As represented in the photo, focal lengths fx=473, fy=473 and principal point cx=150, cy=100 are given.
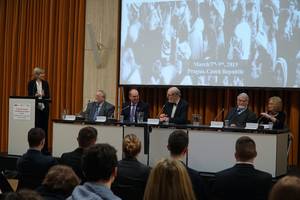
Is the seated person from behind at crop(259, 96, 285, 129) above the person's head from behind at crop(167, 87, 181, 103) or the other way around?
the other way around

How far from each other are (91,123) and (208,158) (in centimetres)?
169

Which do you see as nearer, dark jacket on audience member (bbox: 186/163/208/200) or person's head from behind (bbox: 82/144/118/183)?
A: person's head from behind (bbox: 82/144/118/183)

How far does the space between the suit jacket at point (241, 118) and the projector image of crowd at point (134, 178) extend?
9.23 ft

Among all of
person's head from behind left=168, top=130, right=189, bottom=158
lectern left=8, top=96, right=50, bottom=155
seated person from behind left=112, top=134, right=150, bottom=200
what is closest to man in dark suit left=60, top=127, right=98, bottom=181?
seated person from behind left=112, top=134, right=150, bottom=200

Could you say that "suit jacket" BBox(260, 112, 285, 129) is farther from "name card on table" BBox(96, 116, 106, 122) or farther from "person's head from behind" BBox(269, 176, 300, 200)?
"person's head from behind" BBox(269, 176, 300, 200)

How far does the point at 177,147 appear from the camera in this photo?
10.5 feet

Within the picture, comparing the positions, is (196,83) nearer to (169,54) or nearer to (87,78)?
(169,54)

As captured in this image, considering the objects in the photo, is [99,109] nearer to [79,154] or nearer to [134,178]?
[79,154]

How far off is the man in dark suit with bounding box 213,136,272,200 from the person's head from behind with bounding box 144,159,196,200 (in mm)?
1160

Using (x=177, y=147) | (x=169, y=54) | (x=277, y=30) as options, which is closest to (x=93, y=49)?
(x=169, y=54)

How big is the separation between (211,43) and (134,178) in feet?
14.8

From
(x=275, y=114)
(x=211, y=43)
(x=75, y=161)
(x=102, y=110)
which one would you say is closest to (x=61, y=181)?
(x=75, y=161)

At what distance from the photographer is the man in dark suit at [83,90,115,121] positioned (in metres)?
6.86

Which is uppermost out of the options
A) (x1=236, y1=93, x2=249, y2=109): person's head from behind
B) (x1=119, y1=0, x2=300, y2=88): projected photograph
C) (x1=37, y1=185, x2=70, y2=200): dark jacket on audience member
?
(x1=119, y1=0, x2=300, y2=88): projected photograph
